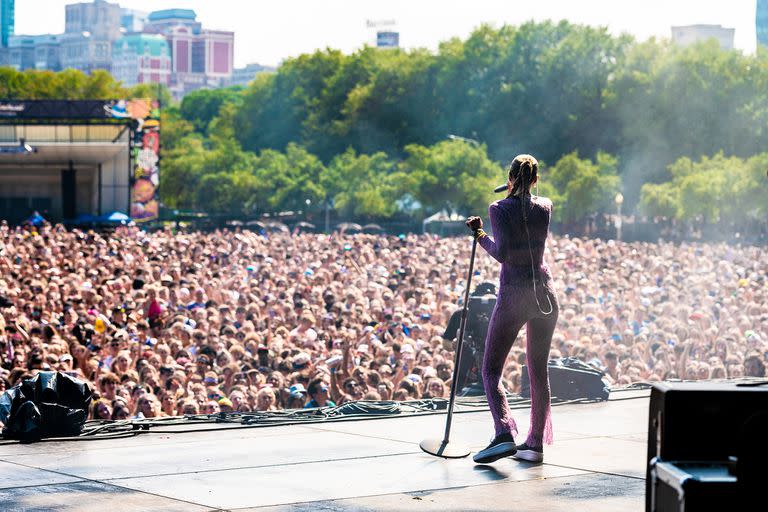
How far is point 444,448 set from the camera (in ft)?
20.1

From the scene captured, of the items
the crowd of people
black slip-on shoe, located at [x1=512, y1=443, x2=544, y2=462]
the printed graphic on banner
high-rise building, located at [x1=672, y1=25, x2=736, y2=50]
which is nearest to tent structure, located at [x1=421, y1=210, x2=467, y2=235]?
the printed graphic on banner

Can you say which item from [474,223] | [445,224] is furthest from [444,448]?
[445,224]

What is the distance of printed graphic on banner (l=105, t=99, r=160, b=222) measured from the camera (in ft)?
185

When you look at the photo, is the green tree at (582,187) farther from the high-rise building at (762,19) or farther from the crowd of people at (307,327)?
the crowd of people at (307,327)

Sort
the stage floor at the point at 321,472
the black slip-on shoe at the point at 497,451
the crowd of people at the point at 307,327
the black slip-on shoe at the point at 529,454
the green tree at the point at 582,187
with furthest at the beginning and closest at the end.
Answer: the green tree at the point at 582,187 → the crowd of people at the point at 307,327 → the black slip-on shoe at the point at 529,454 → the black slip-on shoe at the point at 497,451 → the stage floor at the point at 321,472

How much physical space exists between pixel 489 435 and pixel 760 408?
3.84 m

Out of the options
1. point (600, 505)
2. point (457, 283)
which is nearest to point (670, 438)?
point (600, 505)

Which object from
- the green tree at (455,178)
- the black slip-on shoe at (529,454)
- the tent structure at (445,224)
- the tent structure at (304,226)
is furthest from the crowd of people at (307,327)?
the tent structure at (445,224)

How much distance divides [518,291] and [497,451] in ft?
2.61

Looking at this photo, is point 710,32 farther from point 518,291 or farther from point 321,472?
point 321,472

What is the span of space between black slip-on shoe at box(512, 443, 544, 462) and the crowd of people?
156cm

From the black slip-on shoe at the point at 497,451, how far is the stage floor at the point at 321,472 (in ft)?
0.15

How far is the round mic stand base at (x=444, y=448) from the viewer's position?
607cm

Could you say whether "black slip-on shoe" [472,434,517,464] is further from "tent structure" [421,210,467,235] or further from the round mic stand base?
"tent structure" [421,210,467,235]
